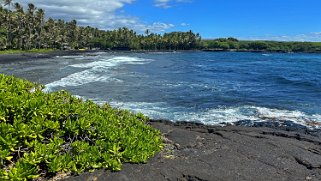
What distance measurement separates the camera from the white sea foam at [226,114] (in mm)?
19045

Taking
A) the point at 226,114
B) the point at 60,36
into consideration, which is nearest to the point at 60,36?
the point at 60,36

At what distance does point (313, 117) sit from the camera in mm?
20266

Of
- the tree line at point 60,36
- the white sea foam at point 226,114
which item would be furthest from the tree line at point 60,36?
the white sea foam at point 226,114

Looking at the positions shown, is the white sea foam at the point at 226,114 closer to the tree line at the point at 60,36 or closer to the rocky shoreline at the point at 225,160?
the rocky shoreline at the point at 225,160

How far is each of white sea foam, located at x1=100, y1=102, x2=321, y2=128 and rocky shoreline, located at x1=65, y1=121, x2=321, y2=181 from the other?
528 centimetres

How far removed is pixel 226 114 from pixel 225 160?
37.1ft

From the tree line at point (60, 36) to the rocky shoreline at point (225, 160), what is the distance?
102 m

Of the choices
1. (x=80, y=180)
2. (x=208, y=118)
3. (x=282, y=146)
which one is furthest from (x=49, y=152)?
(x=208, y=118)

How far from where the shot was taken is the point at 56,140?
26.1ft

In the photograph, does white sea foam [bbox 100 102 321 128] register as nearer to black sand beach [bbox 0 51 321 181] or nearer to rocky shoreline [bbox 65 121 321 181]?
black sand beach [bbox 0 51 321 181]

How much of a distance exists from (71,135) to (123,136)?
1.36 meters

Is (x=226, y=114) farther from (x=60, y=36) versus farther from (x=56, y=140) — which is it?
(x=60, y=36)

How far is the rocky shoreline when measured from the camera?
8.43 metres

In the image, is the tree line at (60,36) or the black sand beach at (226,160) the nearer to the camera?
the black sand beach at (226,160)
